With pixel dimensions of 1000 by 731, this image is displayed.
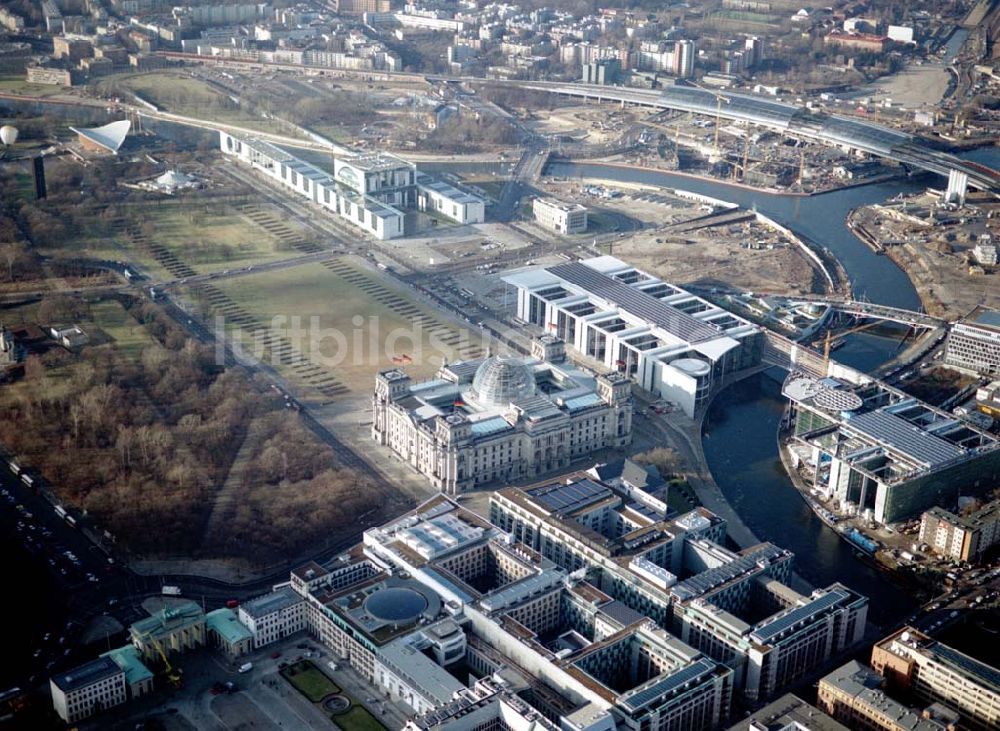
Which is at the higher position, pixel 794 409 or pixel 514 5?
pixel 514 5

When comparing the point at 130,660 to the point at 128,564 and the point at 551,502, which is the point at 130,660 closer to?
the point at 128,564

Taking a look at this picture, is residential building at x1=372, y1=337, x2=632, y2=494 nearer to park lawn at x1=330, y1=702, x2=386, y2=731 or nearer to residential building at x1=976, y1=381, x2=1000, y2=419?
park lawn at x1=330, y1=702, x2=386, y2=731

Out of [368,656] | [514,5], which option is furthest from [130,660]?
[514,5]

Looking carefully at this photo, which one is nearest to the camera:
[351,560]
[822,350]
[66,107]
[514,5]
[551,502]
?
[351,560]

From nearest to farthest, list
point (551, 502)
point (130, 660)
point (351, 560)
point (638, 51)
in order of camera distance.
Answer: point (130, 660), point (351, 560), point (551, 502), point (638, 51)

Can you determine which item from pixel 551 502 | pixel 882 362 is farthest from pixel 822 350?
pixel 551 502

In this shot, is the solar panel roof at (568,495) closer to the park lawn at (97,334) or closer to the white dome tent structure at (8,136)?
the park lawn at (97,334)

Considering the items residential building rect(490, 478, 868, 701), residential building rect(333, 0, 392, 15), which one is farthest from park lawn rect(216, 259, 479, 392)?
residential building rect(333, 0, 392, 15)

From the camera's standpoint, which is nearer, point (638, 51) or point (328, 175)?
point (328, 175)

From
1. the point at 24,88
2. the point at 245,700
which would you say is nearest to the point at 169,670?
the point at 245,700
